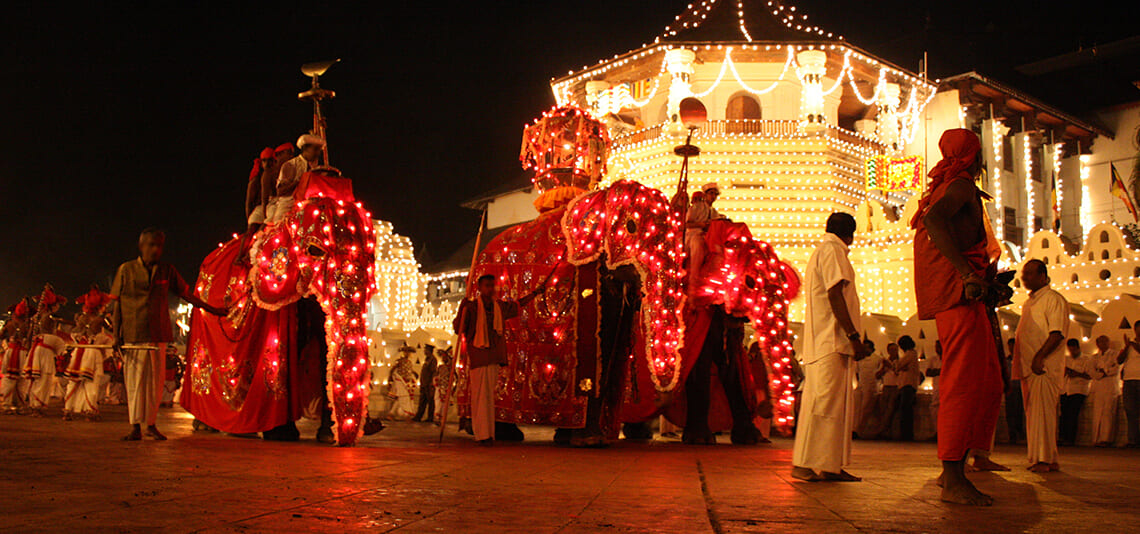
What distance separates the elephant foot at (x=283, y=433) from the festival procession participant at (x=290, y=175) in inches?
68.8

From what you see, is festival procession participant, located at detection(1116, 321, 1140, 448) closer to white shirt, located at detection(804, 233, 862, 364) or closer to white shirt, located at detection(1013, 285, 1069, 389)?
white shirt, located at detection(1013, 285, 1069, 389)

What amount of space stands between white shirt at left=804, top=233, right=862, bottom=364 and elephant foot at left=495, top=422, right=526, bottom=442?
14.4ft

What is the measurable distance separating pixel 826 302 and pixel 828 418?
62 cm

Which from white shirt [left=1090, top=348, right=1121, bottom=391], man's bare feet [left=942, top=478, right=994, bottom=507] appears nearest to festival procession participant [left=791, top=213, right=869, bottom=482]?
man's bare feet [left=942, top=478, right=994, bottom=507]

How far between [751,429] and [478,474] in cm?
535

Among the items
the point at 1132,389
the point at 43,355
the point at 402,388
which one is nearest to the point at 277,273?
the point at 43,355

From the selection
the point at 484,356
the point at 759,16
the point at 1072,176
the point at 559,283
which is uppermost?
the point at 759,16

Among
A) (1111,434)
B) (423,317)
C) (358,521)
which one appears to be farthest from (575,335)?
(423,317)

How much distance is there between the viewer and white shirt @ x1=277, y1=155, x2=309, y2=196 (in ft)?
29.3

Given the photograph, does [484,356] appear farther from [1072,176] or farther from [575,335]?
[1072,176]

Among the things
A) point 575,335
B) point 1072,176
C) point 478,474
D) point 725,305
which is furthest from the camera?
point 1072,176

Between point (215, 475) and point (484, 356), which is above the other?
point (484, 356)

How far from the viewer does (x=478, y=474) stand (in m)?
5.50

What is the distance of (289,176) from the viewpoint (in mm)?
8977
